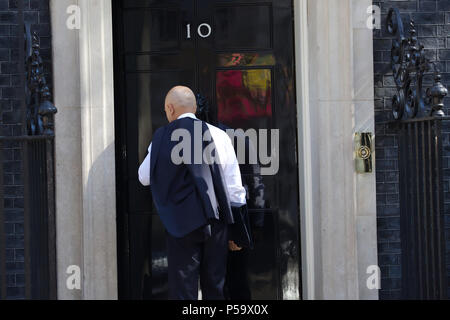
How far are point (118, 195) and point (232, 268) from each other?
1.15 meters

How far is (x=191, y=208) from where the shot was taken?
3904 millimetres

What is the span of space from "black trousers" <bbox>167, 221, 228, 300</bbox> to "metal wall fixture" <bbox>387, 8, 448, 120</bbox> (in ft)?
5.23

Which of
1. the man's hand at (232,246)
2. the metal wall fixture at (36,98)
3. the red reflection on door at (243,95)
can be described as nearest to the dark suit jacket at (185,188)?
the man's hand at (232,246)

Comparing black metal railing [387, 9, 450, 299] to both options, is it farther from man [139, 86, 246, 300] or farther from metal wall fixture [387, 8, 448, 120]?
man [139, 86, 246, 300]

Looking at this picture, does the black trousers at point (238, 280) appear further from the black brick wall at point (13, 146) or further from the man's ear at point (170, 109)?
the black brick wall at point (13, 146)

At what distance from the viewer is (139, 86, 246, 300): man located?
390 cm

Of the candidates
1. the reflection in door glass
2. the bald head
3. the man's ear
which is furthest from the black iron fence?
the man's ear

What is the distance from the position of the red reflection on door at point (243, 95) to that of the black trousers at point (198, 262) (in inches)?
54.4

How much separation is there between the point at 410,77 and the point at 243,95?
143cm

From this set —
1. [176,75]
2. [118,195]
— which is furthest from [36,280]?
[176,75]

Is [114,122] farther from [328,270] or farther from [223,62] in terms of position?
[328,270]

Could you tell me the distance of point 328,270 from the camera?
472cm

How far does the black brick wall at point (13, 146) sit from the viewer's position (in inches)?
191
